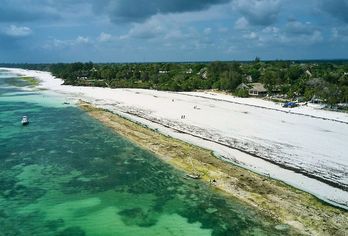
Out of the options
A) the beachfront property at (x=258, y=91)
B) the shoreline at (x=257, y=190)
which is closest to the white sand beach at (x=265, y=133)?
the shoreline at (x=257, y=190)

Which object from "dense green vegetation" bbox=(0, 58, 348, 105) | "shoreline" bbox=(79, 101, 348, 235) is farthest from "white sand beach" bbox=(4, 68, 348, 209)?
"dense green vegetation" bbox=(0, 58, 348, 105)

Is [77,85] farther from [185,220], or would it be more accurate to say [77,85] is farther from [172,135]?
[185,220]

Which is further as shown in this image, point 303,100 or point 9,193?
point 303,100

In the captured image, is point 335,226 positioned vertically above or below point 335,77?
below

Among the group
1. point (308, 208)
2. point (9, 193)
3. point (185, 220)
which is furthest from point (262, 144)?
point (9, 193)

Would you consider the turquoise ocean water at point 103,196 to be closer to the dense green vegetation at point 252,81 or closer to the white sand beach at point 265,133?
the white sand beach at point 265,133

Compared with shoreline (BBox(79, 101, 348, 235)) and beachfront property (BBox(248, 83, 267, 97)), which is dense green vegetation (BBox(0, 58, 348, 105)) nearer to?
beachfront property (BBox(248, 83, 267, 97))

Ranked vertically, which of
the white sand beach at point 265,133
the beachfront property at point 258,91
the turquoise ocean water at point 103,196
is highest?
the beachfront property at point 258,91
